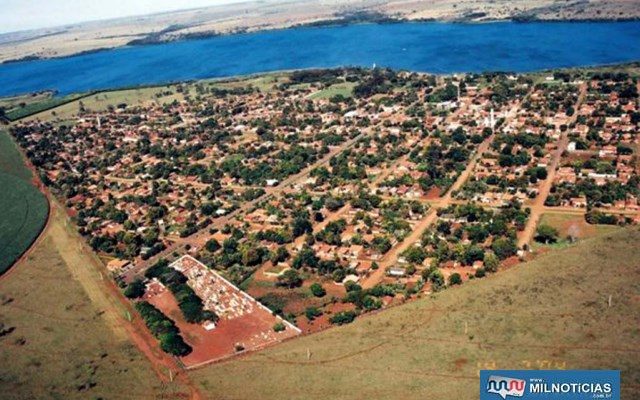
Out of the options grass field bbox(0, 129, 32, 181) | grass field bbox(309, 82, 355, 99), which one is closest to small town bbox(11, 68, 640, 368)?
grass field bbox(0, 129, 32, 181)

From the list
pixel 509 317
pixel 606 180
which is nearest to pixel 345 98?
pixel 606 180

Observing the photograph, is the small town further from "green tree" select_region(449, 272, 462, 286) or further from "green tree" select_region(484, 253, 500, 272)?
"green tree" select_region(484, 253, 500, 272)

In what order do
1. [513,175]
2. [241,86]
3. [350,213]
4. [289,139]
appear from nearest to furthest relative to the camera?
[350,213]
[513,175]
[289,139]
[241,86]

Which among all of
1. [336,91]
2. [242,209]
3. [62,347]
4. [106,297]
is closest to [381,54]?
[336,91]

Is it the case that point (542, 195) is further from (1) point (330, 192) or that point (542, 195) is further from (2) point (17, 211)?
(2) point (17, 211)

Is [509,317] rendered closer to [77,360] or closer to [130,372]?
[130,372]
